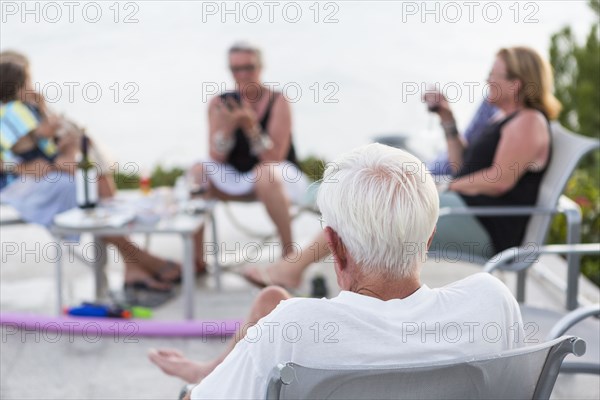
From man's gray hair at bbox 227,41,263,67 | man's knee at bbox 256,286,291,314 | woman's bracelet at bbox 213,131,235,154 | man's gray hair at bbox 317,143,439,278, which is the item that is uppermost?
man's gray hair at bbox 227,41,263,67

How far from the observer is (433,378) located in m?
1.57

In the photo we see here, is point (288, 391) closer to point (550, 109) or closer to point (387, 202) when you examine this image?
point (387, 202)

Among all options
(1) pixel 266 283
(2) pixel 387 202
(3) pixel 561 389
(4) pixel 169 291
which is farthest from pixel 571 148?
(2) pixel 387 202

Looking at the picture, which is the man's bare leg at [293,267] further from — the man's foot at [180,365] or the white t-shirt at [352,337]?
the white t-shirt at [352,337]

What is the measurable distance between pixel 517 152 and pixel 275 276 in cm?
121

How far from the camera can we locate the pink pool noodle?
371 centimetres

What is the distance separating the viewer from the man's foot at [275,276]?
374cm

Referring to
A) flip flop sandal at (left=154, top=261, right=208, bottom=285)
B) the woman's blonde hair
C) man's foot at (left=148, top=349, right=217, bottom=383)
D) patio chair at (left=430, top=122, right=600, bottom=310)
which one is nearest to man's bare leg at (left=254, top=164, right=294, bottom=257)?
flip flop sandal at (left=154, top=261, right=208, bottom=285)

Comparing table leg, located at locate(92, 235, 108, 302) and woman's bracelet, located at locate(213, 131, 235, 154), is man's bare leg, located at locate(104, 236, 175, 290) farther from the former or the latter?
woman's bracelet, located at locate(213, 131, 235, 154)

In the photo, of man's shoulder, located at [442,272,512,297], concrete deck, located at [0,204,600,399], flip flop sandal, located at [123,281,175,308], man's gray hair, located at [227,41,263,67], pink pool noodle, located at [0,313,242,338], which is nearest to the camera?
man's shoulder, located at [442,272,512,297]

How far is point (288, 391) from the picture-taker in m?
1.54

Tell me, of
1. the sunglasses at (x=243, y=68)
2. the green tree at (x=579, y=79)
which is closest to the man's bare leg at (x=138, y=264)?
the sunglasses at (x=243, y=68)

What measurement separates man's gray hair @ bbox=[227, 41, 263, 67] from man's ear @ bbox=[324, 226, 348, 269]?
3106 mm

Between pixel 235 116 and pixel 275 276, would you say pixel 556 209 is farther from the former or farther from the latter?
pixel 235 116
